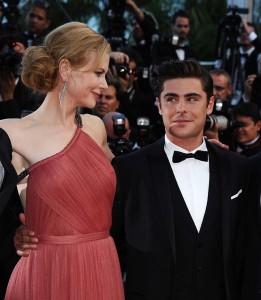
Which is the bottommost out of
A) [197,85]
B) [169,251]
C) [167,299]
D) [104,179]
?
[167,299]

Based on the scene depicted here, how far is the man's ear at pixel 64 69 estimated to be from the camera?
2.82 meters

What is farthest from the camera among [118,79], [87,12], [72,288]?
[87,12]

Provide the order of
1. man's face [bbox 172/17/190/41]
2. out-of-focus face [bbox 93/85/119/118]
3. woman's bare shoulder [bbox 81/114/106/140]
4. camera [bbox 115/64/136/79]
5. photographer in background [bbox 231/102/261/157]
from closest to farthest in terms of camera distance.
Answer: woman's bare shoulder [bbox 81/114/106/140]
out-of-focus face [bbox 93/85/119/118]
photographer in background [bbox 231/102/261/157]
camera [bbox 115/64/136/79]
man's face [bbox 172/17/190/41]

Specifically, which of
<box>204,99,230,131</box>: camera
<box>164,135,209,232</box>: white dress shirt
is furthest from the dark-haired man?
<box>204,99,230,131</box>: camera

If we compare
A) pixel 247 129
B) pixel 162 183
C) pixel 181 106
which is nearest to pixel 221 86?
pixel 247 129

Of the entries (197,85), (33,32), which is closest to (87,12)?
(33,32)

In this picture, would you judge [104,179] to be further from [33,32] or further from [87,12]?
[87,12]

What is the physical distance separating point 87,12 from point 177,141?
504 inches

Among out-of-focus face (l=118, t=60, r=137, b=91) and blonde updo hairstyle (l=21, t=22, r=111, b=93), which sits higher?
blonde updo hairstyle (l=21, t=22, r=111, b=93)

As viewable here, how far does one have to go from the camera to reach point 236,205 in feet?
9.94

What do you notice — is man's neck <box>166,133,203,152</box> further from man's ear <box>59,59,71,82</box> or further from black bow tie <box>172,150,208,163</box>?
Answer: man's ear <box>59,59,71,82</box>

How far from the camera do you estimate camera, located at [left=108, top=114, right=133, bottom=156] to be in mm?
4102

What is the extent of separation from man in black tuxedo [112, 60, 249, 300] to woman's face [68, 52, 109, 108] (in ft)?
1.14

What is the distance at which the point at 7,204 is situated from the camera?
8.97ft
